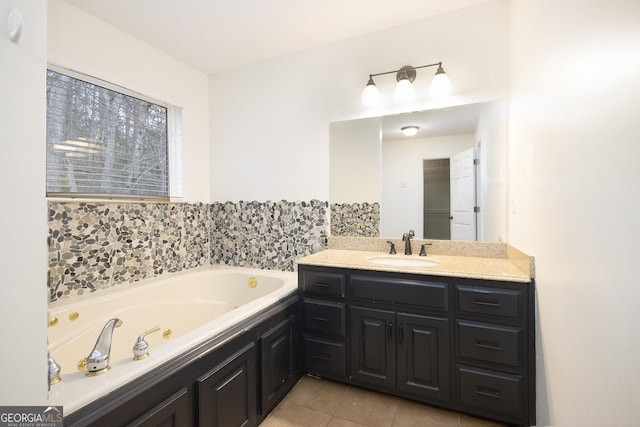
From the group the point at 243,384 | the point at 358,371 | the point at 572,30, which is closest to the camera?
the point at 572,30

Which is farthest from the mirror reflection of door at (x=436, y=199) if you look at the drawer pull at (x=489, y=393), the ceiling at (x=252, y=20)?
the ceiling at (x=252, y=20)

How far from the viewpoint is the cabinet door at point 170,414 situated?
39.0 inches

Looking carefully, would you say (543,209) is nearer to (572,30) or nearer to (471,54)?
(572,30)

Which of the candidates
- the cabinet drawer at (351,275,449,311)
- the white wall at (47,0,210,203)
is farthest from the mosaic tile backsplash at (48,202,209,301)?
the cabinet drawer at (351,275,449,311)

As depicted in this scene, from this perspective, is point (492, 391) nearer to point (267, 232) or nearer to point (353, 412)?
point (353, 412)

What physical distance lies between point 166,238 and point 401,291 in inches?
78.1

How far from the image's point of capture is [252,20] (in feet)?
6.83

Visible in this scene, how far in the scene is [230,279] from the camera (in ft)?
8.64

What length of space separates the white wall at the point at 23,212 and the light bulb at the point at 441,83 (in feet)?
6.77

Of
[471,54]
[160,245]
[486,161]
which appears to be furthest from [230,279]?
[471,54]

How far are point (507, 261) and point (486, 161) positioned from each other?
0.70m

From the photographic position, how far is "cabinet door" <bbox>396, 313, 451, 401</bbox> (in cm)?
162

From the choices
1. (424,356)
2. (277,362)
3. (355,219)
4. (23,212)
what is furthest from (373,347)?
(23,212)

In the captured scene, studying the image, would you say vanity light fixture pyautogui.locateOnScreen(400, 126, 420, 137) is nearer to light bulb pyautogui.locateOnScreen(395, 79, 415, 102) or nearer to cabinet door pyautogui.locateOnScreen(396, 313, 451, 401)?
light bulb pyautogui.locateOnScreen(395, 79, 415, 102)
